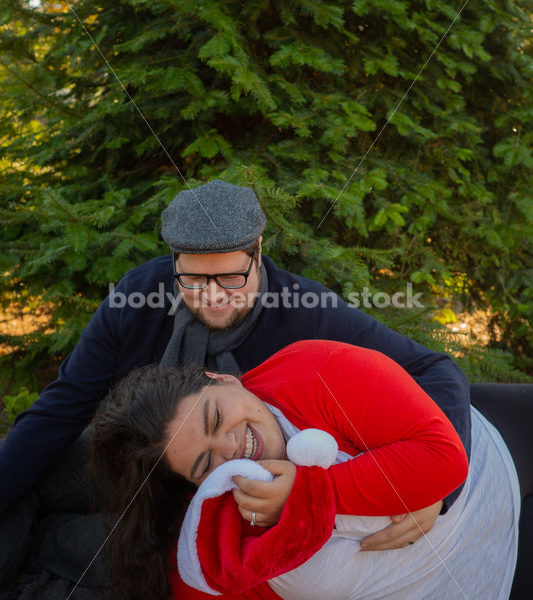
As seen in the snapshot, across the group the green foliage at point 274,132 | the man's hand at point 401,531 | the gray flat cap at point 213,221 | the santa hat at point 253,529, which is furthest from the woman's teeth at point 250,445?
the green foliage at point 274,132

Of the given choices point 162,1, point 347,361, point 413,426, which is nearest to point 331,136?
point 162,1

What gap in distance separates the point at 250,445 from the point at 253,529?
21cm

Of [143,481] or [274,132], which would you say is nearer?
[143,481]

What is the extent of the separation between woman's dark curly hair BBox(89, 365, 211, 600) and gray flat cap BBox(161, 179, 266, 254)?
438 millimetres

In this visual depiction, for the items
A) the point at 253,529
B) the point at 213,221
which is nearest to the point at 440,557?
the point at 253,529

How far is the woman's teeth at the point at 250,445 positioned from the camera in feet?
4.69

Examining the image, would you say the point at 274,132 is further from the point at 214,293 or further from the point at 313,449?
the point at 313,449

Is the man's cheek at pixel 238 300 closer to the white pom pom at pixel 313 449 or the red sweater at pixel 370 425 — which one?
the red sweater at pixel 370 425

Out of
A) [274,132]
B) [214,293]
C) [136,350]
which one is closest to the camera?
[214,293]

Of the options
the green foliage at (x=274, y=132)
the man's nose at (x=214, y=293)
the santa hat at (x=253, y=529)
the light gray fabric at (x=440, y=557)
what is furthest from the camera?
the green foliage at (x=274, y=132)

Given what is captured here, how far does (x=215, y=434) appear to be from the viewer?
1404 mm

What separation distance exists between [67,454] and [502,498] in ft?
4.98

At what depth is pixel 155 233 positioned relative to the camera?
282 centimetres

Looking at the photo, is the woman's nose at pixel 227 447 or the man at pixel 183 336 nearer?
the woman's nose at pixel 227 447
